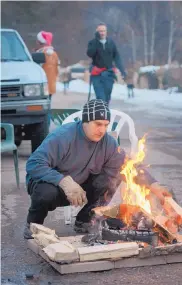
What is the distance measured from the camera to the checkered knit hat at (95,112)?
5363 millimetres

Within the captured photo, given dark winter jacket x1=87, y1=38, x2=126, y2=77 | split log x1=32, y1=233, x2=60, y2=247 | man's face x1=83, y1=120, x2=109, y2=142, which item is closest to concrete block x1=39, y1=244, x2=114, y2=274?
split log x1=32, y1=233, x2=60, y2=247

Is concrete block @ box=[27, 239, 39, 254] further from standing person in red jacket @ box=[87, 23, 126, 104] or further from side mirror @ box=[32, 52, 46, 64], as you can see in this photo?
standing person in red jacket @ box=[87, 23, 126, 104]

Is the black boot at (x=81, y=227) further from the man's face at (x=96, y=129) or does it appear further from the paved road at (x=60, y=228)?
the man's face at (x=96, y=129)

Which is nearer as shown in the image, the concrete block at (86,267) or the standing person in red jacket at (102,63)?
the concrete block at (86,267)

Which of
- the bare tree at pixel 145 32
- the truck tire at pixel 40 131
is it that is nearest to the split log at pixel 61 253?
the truck tire at pixel 40 131

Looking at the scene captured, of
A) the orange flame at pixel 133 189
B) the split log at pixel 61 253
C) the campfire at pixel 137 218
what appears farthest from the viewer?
the orange flame at pixel 133 189

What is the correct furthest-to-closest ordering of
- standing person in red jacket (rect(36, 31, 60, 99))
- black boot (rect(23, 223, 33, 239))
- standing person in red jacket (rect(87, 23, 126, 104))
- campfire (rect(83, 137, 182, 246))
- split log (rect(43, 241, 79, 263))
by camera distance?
standing person in red jacket (rect(36, 31, 60, 99)), standing person in red jacket (rect(87, 23, 126, 104)), black boot (rect(23, 223, 33, 239)), campfire (rect(83, 137, 182, 246)), split log (rect(43, 241, 79, 263))

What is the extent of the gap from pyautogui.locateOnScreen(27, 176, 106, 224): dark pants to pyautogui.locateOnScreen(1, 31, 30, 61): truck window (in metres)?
5.50

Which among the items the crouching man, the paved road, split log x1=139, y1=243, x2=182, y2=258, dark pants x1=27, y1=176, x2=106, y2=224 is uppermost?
the crouching man

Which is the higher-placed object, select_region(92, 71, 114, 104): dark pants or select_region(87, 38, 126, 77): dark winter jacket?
select_region(87, 38, 126, 77): dark winter jacket

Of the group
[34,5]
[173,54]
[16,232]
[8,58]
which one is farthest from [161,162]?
[34,5]

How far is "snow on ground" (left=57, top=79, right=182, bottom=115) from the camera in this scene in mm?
9070

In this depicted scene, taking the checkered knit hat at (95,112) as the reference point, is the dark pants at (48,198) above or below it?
below

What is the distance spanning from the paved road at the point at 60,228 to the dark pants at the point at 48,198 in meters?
0.30
